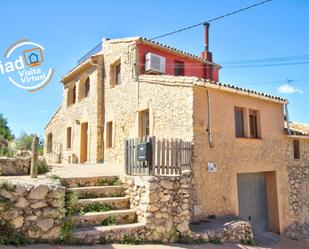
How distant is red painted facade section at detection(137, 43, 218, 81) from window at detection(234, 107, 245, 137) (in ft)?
13.8

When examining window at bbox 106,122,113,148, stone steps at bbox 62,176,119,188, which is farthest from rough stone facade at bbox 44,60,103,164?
stone steps at bbox 62,176,119,188

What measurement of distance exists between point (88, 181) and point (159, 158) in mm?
2183

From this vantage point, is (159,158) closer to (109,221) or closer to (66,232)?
(109,221)

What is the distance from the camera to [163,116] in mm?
11023

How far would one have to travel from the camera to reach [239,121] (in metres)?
11.6

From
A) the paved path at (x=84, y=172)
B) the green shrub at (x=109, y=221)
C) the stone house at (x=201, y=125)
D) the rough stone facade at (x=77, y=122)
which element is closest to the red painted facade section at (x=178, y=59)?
the stone house at (x=201, y=125)

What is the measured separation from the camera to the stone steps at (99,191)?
25.7 feet

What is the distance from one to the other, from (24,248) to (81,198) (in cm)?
239

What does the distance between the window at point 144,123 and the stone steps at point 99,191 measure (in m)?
4.30

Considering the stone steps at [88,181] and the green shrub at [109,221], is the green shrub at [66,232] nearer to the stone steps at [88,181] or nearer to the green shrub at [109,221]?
the green shrub at [109,221]

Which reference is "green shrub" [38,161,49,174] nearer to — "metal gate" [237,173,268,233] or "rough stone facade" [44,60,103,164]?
"rough stone facade" [44,60,103,164]

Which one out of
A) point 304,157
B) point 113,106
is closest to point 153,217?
point 113,106

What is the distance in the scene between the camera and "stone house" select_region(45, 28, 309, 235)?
991 cm

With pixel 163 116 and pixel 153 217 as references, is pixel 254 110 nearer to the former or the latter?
pixel 163 116
